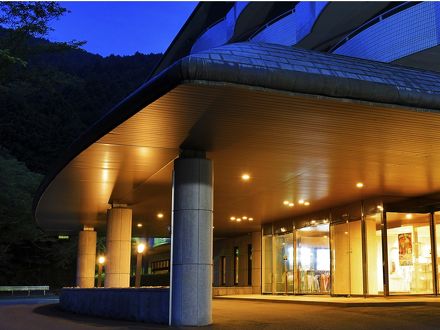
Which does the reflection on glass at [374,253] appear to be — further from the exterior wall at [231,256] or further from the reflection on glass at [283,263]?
the exterior wall at [231,256]

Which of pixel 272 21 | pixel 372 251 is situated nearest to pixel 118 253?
pixel 372 251

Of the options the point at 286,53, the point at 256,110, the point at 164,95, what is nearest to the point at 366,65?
the point at 286,53

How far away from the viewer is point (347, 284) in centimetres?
2455

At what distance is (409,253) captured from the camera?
77.6ft

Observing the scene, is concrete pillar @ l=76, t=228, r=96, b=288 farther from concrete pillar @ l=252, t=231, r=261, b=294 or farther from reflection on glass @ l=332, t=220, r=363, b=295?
reflection on glass @ l=332, t=220, r=363, b=295

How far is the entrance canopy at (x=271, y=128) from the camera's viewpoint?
941cm

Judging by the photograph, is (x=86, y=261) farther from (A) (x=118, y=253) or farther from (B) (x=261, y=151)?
(B) (x=261, y=151)

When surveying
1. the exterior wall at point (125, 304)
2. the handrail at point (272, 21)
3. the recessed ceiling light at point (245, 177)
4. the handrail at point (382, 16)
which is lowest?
the exterior wall at point (125, 304)

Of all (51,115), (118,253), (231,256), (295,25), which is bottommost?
(118,253)

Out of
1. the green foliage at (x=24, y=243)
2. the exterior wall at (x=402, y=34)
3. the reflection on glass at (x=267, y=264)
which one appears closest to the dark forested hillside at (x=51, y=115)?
the green foliage at (x=24, y=243)

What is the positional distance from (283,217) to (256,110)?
20.0 metres

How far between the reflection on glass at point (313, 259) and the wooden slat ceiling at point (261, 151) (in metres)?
3.16

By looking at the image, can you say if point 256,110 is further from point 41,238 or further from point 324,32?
point 41,238

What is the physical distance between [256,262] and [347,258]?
10792 mm
